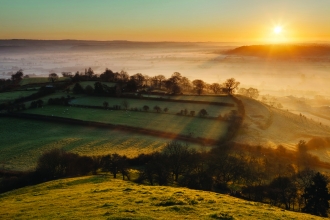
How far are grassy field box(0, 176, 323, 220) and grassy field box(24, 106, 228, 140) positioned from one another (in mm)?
33995

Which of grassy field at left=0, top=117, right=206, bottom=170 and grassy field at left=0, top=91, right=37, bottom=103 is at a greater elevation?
grassy field at left=0, top=91, right=37, bottom=103

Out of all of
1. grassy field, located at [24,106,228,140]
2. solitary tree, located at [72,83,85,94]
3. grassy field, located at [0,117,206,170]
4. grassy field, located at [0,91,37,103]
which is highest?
solitary tree, located at [72,83,85,94]

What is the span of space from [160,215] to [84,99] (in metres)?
74.8

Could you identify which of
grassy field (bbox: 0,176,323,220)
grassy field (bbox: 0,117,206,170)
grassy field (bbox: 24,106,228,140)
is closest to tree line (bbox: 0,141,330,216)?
grassy field (bbox: 0,117,206,170)

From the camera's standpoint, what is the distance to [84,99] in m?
88.7

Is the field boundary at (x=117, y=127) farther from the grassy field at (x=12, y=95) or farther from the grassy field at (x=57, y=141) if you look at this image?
the grassy field at (x=12, y=95)

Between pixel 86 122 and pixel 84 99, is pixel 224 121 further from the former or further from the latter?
pixel 84 99

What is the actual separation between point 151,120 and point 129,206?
1879 inches

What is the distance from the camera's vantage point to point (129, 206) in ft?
70.8

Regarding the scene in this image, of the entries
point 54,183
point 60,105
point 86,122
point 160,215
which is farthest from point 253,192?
point 60,105

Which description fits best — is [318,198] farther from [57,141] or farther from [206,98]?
[206,98]

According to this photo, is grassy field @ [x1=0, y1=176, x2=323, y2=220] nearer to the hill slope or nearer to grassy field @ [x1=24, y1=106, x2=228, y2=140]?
grassy field @ [x1=24, y1=106, x2=228, y2=140]

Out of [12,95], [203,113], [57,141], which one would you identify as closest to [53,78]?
[12,95]

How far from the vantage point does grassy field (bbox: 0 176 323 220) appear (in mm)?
19828
